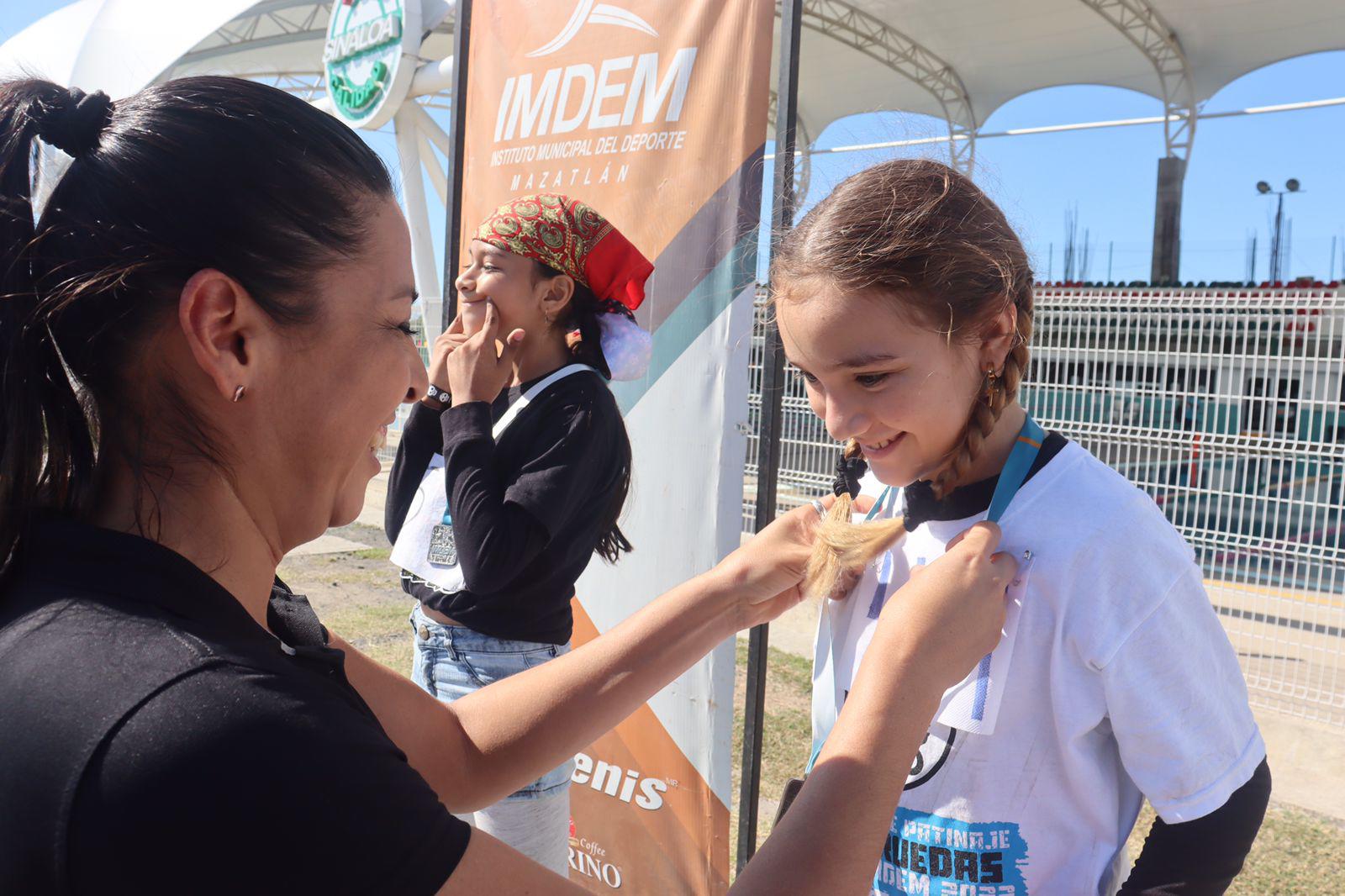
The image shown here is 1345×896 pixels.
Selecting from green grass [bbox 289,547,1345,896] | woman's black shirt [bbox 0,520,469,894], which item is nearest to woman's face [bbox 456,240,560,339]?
woman's black shirt [bbox 0,520,469,894]

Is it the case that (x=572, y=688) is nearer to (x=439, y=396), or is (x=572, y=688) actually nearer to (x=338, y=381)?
(x=338, y=381)

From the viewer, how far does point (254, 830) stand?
743 mm

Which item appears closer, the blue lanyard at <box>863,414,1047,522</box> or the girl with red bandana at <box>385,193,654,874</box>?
the blue lanyard at <box>863,414,1047,522</box>

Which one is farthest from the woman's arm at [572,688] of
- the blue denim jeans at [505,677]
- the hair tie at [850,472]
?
the blue denim jeans at [505,677]

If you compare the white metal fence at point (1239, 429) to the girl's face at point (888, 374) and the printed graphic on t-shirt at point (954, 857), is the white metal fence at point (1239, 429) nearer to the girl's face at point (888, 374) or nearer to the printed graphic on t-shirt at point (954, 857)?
the girl's face at point (888, 374)

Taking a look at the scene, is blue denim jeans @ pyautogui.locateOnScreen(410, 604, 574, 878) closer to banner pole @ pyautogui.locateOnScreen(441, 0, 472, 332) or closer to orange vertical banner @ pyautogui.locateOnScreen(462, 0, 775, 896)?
orange vertical banner @ pyautogui.locateOnScreen(462, 0, 775, 896)

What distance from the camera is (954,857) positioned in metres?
1.37

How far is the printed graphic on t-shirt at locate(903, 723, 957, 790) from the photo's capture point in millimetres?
1405

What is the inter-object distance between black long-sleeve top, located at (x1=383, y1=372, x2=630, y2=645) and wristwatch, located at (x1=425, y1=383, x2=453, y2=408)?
150 mm

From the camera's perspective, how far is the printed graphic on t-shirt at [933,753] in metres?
1.41

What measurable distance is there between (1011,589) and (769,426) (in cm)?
147

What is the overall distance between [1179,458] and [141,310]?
556cm

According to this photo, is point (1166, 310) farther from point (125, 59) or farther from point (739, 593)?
point (125, 59)

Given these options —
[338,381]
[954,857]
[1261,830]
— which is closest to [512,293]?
[338,381]
